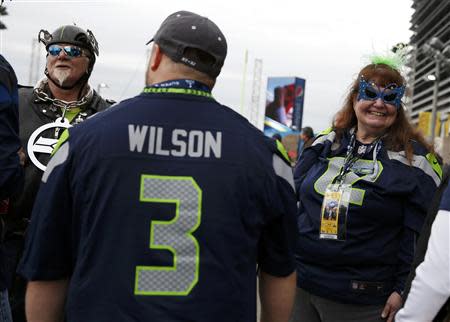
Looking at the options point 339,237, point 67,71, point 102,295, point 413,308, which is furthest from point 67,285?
point 67,71

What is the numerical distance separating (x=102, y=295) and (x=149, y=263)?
181mm

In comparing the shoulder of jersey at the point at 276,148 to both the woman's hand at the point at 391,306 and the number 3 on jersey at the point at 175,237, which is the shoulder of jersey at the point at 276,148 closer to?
the number 3 on jersey at the point at 175,237

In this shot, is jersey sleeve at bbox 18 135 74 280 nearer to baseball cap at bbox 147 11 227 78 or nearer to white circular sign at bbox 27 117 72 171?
baseball cap at bbox 147 11 227 78

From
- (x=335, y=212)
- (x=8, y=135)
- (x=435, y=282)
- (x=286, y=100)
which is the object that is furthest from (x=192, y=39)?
(x=286, y=100)

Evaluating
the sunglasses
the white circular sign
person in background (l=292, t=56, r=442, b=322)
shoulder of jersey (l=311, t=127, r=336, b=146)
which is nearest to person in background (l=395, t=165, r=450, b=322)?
person in background (l=292, t=56, r=442, b=322)

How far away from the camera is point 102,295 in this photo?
71.8 inches

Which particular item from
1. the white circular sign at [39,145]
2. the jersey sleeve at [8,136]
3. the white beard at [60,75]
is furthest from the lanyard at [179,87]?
the white beard at [60,75]

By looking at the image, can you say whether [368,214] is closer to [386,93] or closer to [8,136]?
[386,93]

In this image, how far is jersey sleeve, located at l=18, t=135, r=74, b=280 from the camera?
1.86 m

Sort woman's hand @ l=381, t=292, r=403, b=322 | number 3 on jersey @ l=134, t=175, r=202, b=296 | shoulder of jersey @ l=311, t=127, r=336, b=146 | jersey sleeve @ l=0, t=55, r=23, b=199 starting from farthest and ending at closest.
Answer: shoulder of jersey @ l=311, t=127, r=336, b=146 < woman's hand @ l=381, t=292, r=403, b=322 < jersey sleeve @ l=0, t=55, r=23, b=199 < number 3 on jersey @ l=134, t=175, r=202, b=296

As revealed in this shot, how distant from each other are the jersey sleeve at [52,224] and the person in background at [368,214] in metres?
1.73

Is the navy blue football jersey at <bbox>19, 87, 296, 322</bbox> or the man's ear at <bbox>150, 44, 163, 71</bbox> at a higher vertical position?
the man's ear at <bbox>150, 44, 163, 71</bbox>

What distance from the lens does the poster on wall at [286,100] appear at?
40.9m

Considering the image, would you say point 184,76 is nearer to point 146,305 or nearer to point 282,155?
point 282,155
